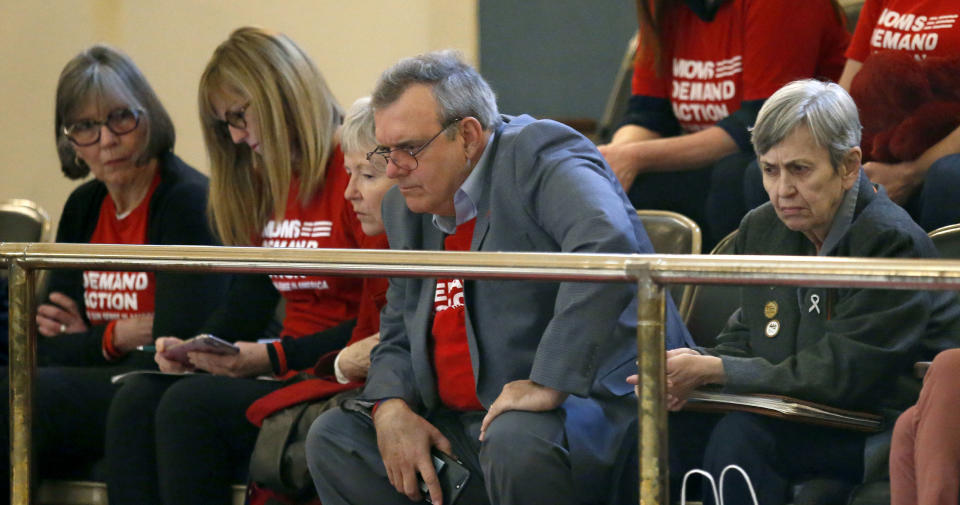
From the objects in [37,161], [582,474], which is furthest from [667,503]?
[37,161]

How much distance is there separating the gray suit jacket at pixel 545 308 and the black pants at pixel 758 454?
82 millimetres

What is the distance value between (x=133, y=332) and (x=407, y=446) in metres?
1.09

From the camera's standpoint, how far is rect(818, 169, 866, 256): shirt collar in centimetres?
199

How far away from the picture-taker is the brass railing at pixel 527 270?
1.44 meters

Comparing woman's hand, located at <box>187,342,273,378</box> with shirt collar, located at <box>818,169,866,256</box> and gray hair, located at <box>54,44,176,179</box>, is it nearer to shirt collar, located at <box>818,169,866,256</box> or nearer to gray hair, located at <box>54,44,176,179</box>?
gray hair, located at <box>54,44,176,179</box>

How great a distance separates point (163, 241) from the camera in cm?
292

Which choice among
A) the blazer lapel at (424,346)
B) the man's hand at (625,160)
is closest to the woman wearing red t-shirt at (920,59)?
the man's hand at (625,160)

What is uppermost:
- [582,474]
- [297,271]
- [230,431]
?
[297,271]

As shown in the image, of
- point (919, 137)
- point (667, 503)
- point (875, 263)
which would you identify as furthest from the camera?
point (919, 137)

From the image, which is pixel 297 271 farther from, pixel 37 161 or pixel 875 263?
pixel 37 161

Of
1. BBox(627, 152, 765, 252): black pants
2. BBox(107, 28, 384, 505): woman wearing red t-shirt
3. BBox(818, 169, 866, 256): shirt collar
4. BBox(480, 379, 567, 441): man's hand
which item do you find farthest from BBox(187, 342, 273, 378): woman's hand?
BBox(818, 169, 866, 256): shirt collar

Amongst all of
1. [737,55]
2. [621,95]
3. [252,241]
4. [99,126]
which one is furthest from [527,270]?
[621,95]

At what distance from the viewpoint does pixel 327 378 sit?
2463 millimetres

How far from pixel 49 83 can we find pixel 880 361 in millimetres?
3819
